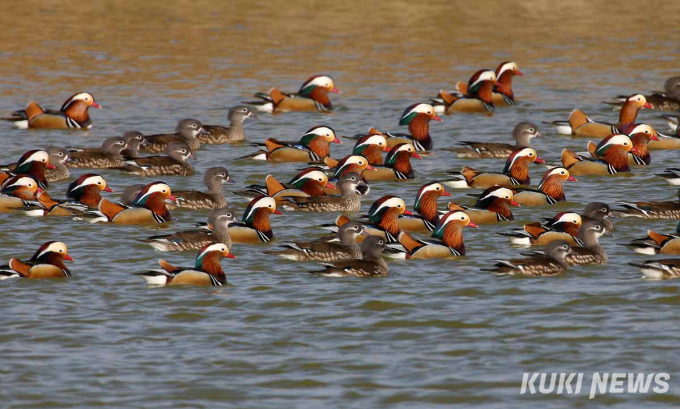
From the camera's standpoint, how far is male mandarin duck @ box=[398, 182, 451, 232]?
70.5 ft

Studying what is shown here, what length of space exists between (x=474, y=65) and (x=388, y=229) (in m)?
19.9

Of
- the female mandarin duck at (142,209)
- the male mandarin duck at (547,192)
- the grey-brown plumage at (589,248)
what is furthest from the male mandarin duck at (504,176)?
the female mandarin duck at (142,209)

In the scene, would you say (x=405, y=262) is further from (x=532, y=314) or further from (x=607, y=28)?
(x=607, y=28)

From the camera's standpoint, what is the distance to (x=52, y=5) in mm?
48500

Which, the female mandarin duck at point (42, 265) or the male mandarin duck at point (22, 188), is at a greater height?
the female mandarin duck at point (42, 265)

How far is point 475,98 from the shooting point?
3356cm

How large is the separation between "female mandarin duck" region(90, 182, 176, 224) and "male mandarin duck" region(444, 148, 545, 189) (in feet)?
18.7

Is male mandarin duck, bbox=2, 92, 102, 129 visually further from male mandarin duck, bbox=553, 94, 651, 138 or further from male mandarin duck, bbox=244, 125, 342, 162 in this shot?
male mandarin duck, bbox=553, 94, 651, 138

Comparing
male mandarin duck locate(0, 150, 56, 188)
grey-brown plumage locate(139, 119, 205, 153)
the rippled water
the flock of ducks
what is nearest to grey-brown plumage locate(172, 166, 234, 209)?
the flock of ducks

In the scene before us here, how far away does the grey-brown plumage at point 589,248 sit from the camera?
61.1 ft

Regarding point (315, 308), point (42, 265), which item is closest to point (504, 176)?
point (315, 308)

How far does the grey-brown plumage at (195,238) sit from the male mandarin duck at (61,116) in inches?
469

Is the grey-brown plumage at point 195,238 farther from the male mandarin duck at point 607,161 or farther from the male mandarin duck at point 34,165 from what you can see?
the male mandarin duck at point 607,161

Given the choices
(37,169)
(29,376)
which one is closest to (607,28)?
(37,169)
